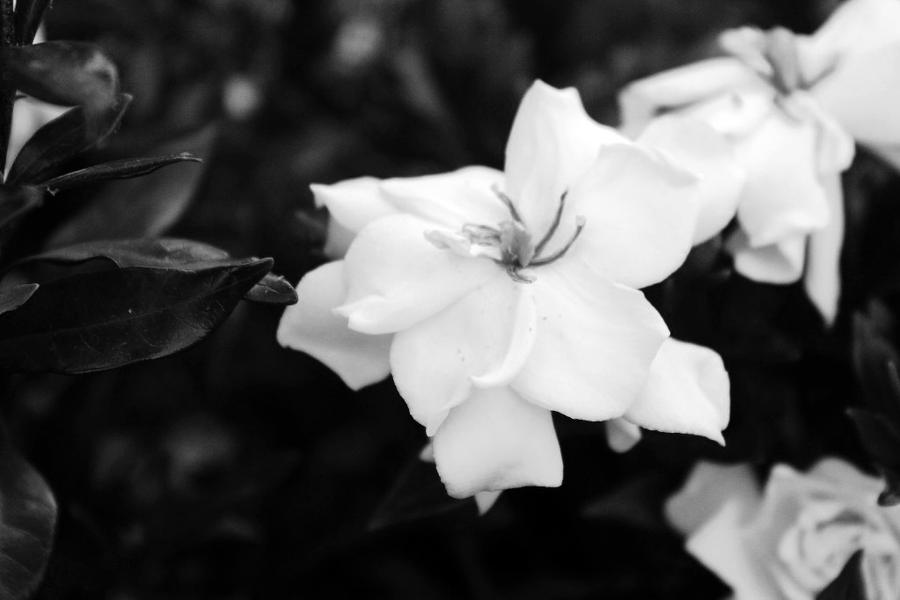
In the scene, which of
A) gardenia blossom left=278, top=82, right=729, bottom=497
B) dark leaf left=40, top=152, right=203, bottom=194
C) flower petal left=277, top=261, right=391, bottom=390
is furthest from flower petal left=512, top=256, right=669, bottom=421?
dark leaf left=40, top=152, right=203, bottom=194

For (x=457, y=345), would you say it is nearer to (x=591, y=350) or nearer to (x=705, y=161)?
(x=591, y=350)

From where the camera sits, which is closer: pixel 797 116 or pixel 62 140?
pixel 62 140

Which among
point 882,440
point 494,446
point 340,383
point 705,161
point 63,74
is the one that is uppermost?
point 63,74

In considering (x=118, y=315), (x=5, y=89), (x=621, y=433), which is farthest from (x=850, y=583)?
(x=5, y=89)

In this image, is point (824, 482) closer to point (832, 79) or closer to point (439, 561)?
point (832, 79)

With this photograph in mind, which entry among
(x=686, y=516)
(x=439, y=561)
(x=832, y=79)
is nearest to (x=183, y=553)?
(x=439, y=561)

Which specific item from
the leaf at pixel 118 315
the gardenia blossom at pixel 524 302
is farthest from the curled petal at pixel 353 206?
the leaf at pixel 118 315
